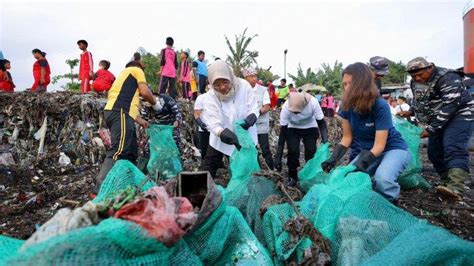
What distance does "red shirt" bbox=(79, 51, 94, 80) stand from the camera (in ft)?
26.9

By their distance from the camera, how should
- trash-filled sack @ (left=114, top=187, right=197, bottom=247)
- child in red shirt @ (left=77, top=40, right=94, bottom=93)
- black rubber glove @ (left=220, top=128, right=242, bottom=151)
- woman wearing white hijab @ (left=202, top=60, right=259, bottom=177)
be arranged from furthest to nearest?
child in red shirt @ (left=77, top=40, right=94, bottom=93) < woman wearing white hijab @ (left=202, top=60, right=259, bottom=177) < black rubber glove @ (left=220, top=128, right=242, bottom=151) < trash-filled sack @ (left=114, top=187, right=197, bottom=247)

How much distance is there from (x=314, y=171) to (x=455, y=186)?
1.42 meters

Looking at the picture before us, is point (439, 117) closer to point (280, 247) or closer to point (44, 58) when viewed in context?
point (280, 247)

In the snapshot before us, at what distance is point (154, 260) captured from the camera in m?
1.22

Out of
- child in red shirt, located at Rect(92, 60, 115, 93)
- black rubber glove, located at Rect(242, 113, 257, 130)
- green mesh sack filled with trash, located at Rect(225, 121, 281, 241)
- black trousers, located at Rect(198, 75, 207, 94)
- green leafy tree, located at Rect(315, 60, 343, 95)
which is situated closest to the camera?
green mesh sack filled with trash, located at Rect(225, 121, 281, 241)

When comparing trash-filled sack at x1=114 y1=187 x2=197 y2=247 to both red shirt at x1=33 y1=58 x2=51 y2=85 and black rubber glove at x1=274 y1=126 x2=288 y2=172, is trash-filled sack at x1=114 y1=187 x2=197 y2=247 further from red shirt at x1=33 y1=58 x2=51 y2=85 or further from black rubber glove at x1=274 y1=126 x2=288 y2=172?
red shirt at x1=33 y1=58 x2=51 y2=85

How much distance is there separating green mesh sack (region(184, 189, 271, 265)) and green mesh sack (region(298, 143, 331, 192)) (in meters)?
1.87

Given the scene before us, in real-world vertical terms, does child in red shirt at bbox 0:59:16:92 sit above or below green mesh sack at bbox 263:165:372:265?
above

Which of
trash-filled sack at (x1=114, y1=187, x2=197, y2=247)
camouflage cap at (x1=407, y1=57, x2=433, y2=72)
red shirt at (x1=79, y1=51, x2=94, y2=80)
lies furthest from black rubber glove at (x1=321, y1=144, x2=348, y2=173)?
red shirt at (x1=79, y1=51, x2=94, y2=80)

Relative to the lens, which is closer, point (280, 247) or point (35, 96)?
point (280, 247)

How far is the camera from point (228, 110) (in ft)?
11.7

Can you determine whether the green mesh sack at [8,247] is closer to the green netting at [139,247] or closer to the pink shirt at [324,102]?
the green netting at [139,247]

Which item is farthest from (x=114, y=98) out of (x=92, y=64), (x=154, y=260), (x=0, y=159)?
(x=92, y=64)

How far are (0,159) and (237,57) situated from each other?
72.0 ft
